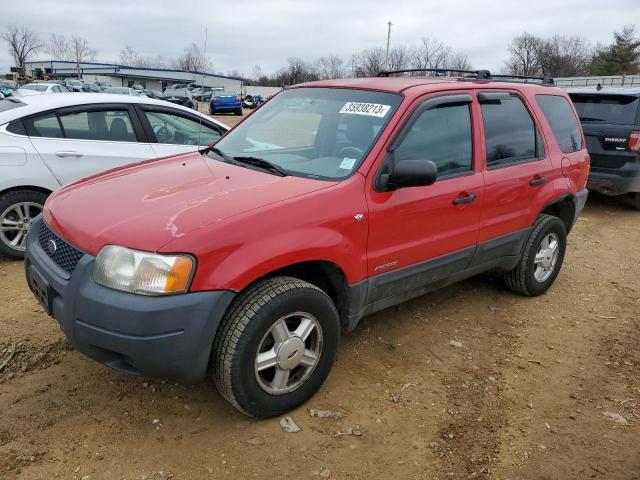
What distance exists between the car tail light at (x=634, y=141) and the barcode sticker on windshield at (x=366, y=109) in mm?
5623

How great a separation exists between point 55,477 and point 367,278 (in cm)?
191

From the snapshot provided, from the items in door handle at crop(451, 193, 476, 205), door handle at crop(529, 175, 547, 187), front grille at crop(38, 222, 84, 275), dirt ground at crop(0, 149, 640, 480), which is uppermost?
door handle at crop(529, 175, 547, 187)

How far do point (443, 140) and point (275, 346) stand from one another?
1.83 meters

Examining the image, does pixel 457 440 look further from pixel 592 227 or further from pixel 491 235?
pixel 592 227

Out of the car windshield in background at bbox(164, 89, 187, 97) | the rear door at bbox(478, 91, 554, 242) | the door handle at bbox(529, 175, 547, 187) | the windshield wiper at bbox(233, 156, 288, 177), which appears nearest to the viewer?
the windshield wiper at bbox(233, 156, 288, 177)

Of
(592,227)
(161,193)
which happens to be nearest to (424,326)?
(161,193)

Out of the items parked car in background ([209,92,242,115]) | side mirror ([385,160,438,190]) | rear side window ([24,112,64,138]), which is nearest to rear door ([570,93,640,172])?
side mirror ([385,160,438,190])

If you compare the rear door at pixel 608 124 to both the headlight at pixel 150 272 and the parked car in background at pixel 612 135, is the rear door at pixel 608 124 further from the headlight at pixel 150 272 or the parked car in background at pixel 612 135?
the headlight at pixel 150 272

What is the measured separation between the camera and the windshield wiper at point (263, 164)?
3.17 meters

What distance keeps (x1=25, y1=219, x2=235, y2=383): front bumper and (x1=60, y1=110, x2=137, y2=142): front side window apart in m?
3.28

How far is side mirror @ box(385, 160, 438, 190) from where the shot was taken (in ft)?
9.75

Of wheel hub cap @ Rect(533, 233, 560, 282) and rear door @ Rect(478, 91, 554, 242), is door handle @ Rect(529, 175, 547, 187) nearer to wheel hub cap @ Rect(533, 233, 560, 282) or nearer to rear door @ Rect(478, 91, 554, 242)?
rear door @ Rect(478, 91, 554, 242)

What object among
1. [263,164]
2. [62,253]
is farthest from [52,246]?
[263,164]

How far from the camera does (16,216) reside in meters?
5.04
